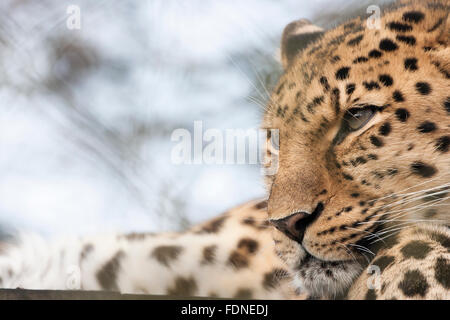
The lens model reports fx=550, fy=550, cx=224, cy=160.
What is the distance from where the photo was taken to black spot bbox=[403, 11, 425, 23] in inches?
59.6

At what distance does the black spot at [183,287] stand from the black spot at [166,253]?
0.25 ft

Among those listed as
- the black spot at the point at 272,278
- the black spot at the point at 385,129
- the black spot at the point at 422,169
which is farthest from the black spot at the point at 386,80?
the black spot at the point at 272,278

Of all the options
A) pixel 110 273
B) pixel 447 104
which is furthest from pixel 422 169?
pixel 110 273

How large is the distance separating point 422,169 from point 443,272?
0.89ft

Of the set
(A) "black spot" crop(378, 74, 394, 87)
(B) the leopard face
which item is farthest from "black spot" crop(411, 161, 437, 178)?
(A) "black spot" crop(378, 74, 394, 87)

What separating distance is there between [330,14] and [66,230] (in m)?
1.12

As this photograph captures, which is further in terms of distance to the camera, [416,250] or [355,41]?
[355,41]

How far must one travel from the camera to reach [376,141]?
57.2 inches

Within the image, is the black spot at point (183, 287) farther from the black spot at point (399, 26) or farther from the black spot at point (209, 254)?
the black spot at point (399, 26)

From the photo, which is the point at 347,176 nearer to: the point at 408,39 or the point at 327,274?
the point at 327,274

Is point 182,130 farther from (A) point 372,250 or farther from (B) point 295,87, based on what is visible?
(A) point 372,250

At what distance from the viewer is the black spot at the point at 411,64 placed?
4.72 feet

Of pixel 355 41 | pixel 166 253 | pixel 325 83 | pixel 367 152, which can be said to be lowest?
pixel 166 253
